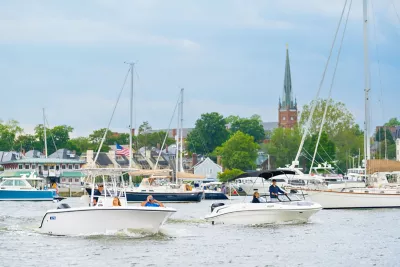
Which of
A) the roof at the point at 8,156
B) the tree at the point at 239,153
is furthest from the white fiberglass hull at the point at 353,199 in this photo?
the roof at the point at 8,156

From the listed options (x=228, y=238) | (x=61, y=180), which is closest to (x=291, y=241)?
(x=228, y=238)

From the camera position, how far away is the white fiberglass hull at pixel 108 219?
40.5 metres

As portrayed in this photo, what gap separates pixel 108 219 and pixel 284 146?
140 m

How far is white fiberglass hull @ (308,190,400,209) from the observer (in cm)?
6731

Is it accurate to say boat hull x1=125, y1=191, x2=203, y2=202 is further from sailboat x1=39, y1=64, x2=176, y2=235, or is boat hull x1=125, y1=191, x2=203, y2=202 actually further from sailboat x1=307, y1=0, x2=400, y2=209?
sailboat x1=39, y1=64, x2=176, y2=235

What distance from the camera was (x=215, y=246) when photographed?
40281 millimetres

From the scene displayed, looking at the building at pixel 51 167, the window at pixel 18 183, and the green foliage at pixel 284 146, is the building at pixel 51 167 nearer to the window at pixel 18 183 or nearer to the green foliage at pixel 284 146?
the green foliage at pixel 284 146

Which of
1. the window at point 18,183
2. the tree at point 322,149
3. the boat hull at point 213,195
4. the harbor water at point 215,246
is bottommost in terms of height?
the harbor water at point 215,246

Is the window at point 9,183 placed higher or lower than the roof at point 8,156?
lower

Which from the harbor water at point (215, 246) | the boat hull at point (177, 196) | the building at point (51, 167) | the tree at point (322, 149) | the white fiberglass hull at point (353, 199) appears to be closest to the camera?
the harbor water at point (215, 246)

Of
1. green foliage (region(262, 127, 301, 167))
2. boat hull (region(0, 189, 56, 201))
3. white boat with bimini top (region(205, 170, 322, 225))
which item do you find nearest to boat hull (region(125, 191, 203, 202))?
boat hull (region(0, 189, 56, 201))

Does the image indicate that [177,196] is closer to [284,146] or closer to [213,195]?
[213,195]

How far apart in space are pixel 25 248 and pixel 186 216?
83.3 feet

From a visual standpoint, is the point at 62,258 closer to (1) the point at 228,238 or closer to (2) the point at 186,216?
(1) the point at 228,238
